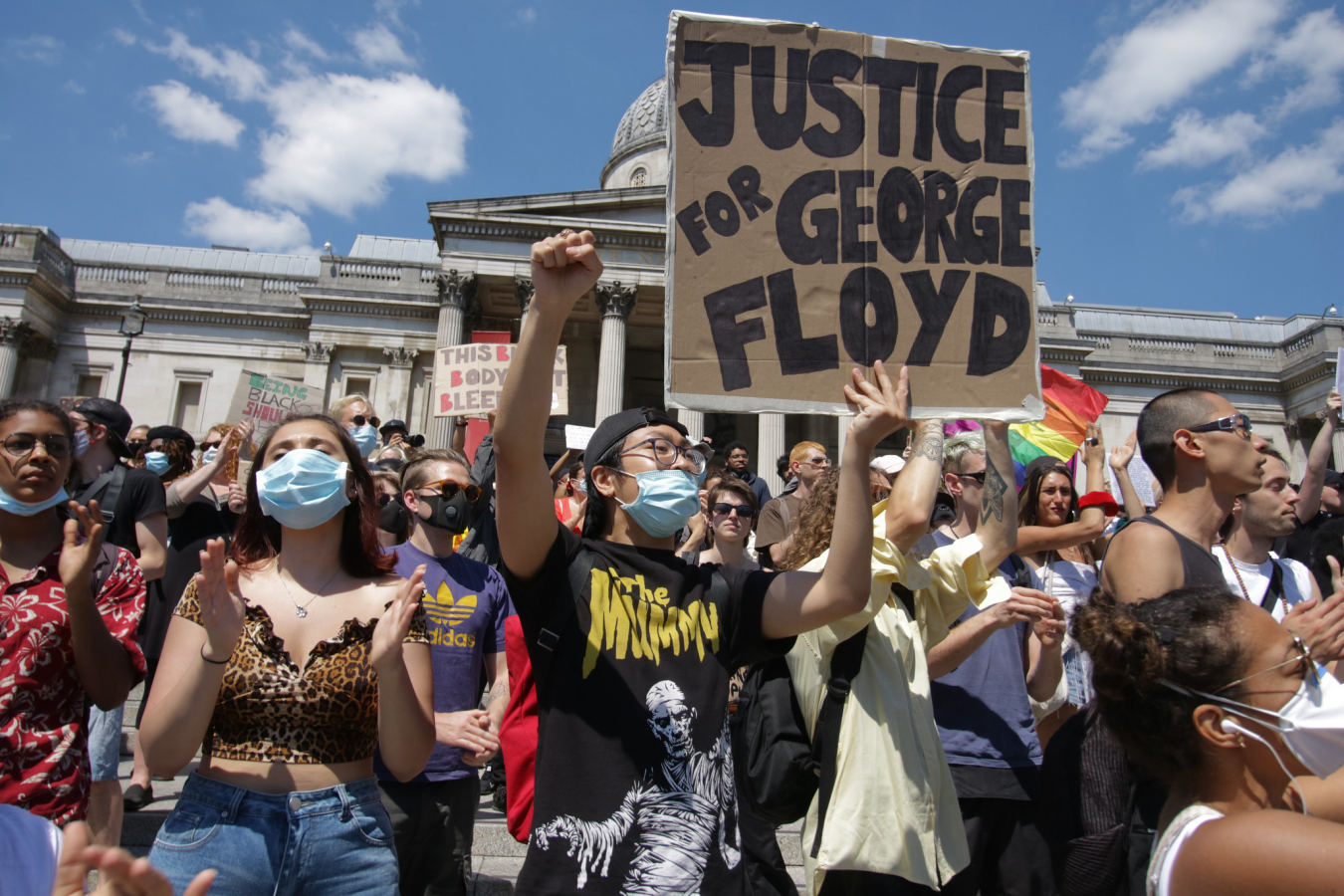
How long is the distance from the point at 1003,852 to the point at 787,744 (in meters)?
1.17

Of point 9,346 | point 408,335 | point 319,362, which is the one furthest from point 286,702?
point 9,346

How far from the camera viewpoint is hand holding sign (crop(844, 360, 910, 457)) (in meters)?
2.54

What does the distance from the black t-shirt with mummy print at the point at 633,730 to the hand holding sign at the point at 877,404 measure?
619 mm

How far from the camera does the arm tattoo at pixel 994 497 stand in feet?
11.1

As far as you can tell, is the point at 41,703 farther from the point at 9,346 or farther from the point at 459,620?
the point at 9,346

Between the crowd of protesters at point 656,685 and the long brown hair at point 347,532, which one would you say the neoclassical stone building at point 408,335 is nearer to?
the crowd of protesters at point 656,685

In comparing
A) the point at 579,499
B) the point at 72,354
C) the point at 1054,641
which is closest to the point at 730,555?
the point at 579,499

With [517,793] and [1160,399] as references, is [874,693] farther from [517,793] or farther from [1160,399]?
[1160,399]

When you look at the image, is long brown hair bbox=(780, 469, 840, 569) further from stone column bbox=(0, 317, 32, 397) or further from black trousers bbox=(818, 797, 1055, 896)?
stone column bbox=(0, 317, 32, 397)

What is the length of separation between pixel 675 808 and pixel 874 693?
43.0 inches

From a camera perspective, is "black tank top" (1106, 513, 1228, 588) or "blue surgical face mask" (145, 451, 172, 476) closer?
"black tank top" (1106, 513, 1228, 588)

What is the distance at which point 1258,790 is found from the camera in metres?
1.87

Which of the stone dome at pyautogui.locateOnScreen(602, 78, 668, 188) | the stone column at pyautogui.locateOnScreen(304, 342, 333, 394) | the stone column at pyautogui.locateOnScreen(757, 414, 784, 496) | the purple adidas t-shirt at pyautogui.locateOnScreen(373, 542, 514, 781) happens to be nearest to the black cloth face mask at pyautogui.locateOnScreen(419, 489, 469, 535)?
the purple adidas t-shirt at pyautogui.locateOnScreen(373, 542, 514, 781)

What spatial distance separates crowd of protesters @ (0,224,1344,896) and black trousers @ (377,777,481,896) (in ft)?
0.04
